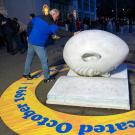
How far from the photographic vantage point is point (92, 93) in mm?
6082

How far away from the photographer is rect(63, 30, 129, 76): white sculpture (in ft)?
22.0

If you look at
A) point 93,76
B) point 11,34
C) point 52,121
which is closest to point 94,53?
point 93,76

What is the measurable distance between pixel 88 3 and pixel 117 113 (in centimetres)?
4362

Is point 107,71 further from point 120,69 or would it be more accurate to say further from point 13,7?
point 13,7

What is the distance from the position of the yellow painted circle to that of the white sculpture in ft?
4.46

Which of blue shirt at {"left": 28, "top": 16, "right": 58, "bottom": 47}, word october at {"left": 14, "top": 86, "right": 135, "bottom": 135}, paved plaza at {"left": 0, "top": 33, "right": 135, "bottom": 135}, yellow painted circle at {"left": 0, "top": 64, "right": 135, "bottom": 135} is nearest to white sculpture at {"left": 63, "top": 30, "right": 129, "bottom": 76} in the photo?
blue shirt at {"left": 28, "top": 16, "right": 58, "bottom": 47}

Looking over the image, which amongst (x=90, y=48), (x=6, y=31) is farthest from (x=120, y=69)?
(x=6, y=31)

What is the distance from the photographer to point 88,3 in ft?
156

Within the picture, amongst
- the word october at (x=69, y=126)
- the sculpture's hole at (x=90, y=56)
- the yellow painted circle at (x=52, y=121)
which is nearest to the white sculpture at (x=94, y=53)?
the sculpture's hole at (x=90, y=56)

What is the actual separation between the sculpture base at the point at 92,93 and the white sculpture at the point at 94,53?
32 cm

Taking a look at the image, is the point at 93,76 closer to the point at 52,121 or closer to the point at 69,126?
the point at 52,121

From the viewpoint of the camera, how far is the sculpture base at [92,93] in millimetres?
5871

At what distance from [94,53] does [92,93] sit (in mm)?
1114

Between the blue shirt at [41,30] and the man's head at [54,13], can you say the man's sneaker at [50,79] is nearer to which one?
the blue shirt at [41,30]
